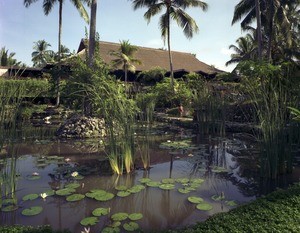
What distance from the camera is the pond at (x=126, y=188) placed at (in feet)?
10.7

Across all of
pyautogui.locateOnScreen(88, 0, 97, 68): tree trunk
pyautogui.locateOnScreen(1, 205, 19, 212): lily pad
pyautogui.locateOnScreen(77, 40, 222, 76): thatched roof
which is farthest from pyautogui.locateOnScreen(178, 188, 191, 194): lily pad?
pyautogui.locateOnScreen(77, 40, 222, 76): thatched roof

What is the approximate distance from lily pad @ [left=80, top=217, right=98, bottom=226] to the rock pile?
597 centimetres

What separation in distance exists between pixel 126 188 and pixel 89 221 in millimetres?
1164

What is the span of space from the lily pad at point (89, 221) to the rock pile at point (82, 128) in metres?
5.97

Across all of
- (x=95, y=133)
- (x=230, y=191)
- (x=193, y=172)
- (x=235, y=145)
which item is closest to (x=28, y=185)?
(x=193, y=172)

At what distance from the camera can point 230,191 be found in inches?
165

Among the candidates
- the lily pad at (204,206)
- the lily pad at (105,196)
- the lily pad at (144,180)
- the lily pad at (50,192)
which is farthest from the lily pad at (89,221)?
the lily pad at (144,180)

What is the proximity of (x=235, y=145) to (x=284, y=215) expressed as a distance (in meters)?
5.09

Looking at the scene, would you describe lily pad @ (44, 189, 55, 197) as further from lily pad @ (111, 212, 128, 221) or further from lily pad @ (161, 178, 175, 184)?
lily pad @ (161, 178, 175, 184)

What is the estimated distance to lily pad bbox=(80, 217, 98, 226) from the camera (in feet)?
10.0

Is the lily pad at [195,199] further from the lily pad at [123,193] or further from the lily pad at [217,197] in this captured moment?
the lily pad at [123,193]

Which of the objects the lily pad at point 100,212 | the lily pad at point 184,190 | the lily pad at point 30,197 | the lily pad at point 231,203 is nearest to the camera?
the lily pad at point 100,212

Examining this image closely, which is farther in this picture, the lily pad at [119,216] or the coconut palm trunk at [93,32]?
the coconut palm trunk at [93,32]

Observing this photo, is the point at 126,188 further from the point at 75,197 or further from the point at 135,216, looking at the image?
the point at 135,216
